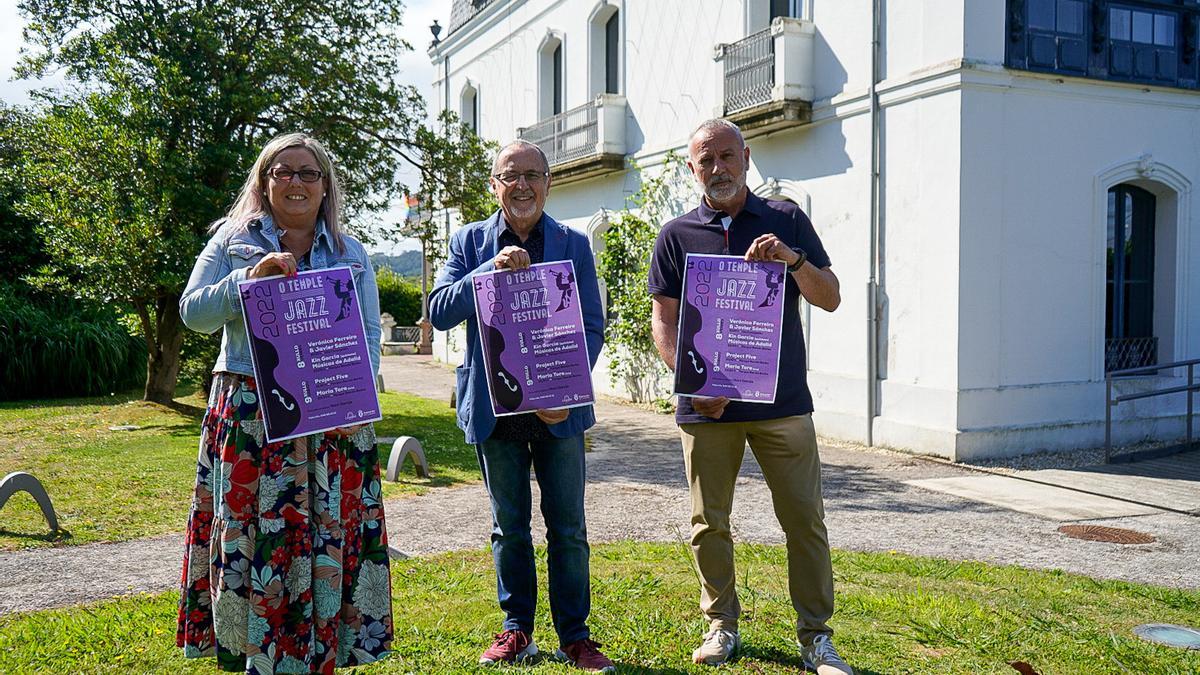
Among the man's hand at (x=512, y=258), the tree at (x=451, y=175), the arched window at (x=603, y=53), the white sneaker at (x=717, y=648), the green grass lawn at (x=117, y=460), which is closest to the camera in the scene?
the man's hand at (x=512, y=258)

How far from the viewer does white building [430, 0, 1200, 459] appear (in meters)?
10.3

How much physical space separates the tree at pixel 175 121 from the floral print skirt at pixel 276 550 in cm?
915

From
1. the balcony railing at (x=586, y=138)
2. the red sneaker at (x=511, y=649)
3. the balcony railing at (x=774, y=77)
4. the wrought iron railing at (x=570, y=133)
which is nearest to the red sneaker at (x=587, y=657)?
the red sneaker at (x=511, y=649)

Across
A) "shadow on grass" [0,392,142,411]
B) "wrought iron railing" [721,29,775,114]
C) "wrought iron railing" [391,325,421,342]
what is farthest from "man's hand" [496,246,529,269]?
"wrought iron railing" [391,325,421,342]

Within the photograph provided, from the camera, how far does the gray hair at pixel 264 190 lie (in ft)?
11.1

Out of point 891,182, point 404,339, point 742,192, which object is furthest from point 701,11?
point 404,339

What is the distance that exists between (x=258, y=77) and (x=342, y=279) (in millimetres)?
10368

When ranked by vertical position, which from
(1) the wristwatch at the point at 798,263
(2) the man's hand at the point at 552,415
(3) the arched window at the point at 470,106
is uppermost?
(3) the arched window at the point at 470,106

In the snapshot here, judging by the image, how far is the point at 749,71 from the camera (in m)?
13.0

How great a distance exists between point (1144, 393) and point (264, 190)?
9.95 metres

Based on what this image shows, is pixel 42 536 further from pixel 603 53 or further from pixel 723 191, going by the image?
pixel 603 53

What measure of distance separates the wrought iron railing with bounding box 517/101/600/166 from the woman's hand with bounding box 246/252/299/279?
13.7 metres

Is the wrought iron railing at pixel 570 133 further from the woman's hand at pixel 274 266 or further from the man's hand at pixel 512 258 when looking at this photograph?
the woman's hand at pixel 274 266

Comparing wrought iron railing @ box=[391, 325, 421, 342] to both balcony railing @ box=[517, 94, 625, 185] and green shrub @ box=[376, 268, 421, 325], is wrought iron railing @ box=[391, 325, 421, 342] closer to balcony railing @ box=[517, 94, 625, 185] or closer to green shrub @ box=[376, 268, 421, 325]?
green shrub @ box=[376, 268, 421, 325]
